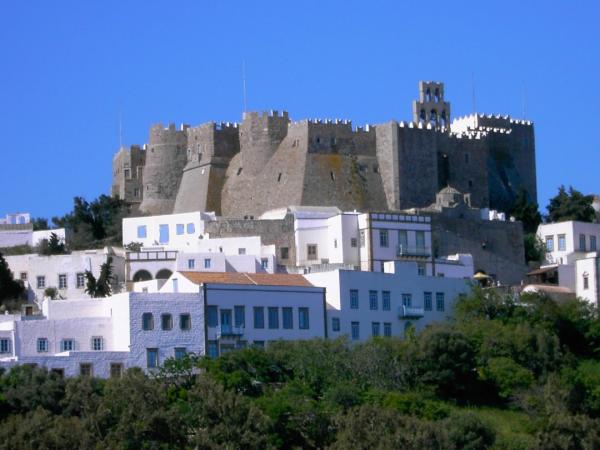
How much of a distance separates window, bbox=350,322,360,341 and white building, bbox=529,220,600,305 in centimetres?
1033

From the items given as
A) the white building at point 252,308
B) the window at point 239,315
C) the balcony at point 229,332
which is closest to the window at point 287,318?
the white building at point 252,308

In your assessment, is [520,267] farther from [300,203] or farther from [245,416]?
[245,416]

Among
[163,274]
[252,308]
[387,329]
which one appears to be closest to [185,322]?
[252,308]

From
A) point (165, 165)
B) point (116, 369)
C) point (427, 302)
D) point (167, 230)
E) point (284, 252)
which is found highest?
point (165, 165)

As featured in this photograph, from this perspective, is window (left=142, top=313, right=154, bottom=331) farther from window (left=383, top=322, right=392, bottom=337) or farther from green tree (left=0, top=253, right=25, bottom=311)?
green tree (left=0, top=253, right=25, bottom=311)

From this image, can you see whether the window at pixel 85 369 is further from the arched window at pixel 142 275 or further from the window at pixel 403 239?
the window at pixel 403 239

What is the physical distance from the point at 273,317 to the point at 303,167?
1826cm

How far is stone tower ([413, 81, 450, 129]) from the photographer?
310ft

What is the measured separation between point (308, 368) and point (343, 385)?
1.56 meters

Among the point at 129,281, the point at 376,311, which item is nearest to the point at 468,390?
the point at 376,311

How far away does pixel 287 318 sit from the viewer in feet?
217

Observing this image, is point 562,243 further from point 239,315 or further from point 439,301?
point 239,315

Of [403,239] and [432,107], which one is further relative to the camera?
[432,107]

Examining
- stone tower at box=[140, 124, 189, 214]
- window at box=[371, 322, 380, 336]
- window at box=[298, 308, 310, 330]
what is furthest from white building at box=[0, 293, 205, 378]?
stone tower at box=[140, 124, 189, 214]
